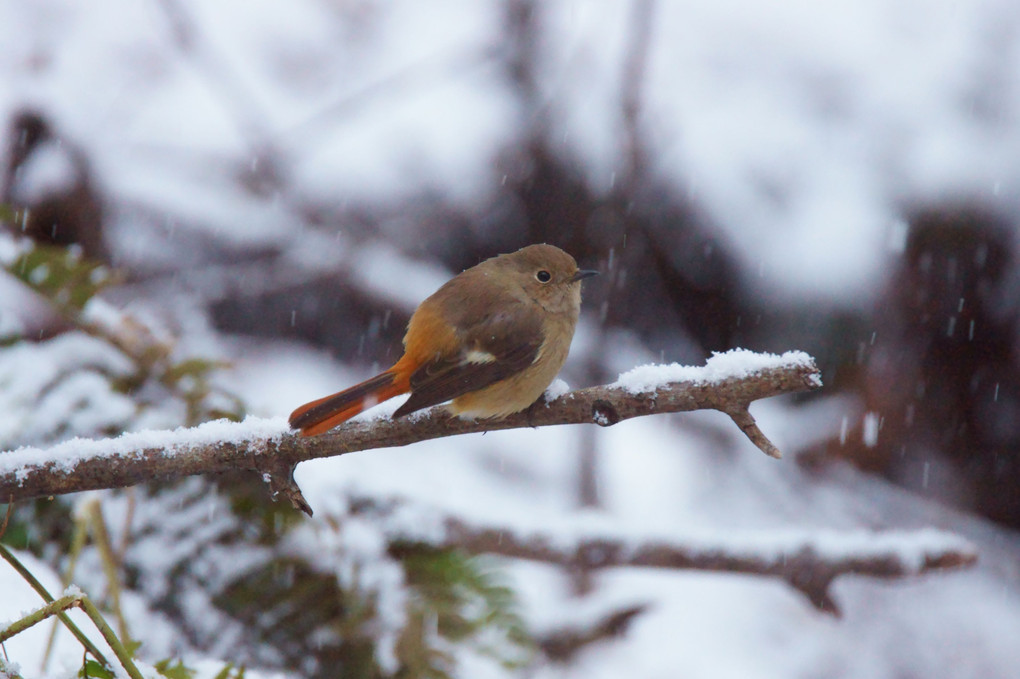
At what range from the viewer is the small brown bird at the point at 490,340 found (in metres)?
1.73

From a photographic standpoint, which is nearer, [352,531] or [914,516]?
[352,531]

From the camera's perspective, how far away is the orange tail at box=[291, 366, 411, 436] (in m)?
1.30

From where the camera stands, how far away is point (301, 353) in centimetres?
405

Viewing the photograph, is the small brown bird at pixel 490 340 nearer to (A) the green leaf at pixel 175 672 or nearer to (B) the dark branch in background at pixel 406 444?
(B) the dark branch in background at pixel 406 444

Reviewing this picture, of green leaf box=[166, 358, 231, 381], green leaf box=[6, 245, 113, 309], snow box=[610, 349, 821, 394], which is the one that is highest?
green leaf box=[6, 245, 113, 309]

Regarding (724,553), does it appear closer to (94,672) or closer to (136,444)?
(136,444)

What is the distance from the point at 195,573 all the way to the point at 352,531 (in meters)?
0.38

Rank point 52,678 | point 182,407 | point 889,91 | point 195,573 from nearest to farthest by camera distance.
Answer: point 52,678, point 195,573, point 182,407, point 889,91

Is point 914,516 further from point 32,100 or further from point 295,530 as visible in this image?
point 32,100

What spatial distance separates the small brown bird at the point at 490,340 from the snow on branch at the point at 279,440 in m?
0.16

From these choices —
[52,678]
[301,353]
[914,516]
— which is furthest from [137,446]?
[914,516]

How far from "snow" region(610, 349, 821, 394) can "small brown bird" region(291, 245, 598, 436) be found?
1.40 ft

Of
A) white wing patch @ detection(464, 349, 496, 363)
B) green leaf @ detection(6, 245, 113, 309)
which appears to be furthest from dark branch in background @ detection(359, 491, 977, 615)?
green leaf @ detection(6, 245, 113, 309)

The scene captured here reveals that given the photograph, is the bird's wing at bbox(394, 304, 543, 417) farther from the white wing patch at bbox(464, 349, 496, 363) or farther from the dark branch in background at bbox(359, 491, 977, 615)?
the dark branch in background at bbox(359, 491, 977, 615)
